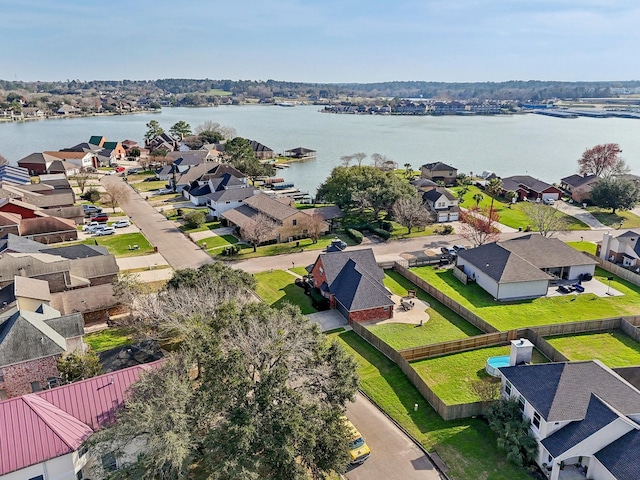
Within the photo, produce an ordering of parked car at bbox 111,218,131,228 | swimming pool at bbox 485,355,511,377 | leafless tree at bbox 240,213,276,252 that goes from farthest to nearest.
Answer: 1. parked car at bbox 111,218,131,228
2. leafless tree at bbox 240,213,276,252
3. swimming pool at bbox 485,355,511,377

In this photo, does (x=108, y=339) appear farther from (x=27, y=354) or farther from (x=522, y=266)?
(x=522, y=266)

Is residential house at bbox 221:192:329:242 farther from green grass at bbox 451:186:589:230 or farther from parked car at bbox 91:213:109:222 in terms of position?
green grass at bbox 451:186:589:230

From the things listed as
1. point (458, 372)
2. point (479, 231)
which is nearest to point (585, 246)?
point (479, 231)

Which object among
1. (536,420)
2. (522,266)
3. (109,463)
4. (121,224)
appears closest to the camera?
(109,463)

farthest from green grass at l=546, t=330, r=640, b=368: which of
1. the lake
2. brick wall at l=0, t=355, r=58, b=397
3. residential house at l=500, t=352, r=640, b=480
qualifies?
the lake

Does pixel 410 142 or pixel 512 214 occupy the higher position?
pixel 410 142

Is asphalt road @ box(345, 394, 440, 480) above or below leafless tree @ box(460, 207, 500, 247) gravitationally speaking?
below
